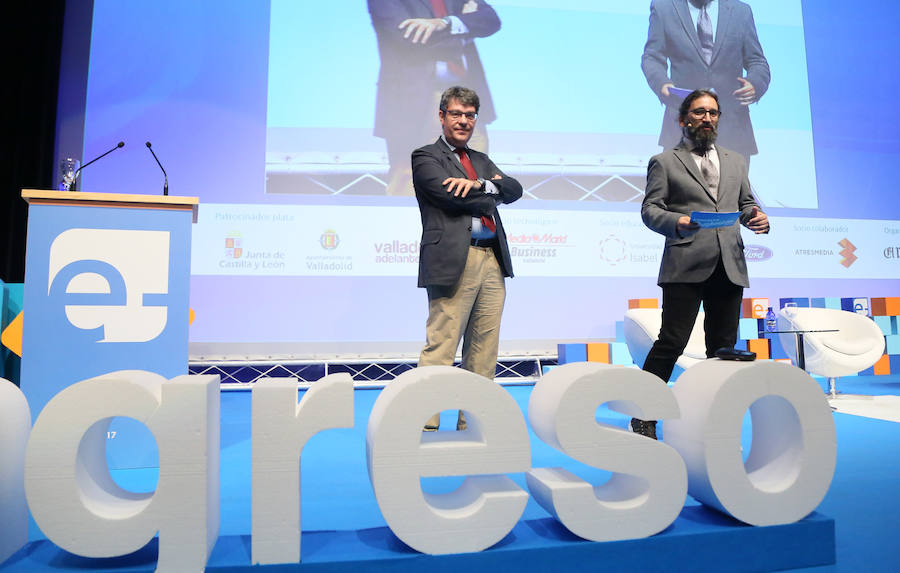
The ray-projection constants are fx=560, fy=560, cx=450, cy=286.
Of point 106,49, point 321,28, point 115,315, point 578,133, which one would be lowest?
point 115,315

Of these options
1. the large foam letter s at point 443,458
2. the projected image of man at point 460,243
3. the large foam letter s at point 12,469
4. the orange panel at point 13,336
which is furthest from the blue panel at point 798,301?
the orange panel at point 13,336

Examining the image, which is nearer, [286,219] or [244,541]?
[244,541]

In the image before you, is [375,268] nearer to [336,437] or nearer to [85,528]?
[336,437]

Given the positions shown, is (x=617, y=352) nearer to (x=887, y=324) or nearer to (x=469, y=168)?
(x=887, y=324)

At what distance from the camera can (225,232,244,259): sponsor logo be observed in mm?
3982

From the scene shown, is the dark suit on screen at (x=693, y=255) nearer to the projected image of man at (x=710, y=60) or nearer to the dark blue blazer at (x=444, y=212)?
the dark blue blazer at (x=444, y=212)

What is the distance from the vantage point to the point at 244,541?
1088 mm

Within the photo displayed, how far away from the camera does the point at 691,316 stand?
184 cm

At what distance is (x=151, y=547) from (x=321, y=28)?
13.1 ft

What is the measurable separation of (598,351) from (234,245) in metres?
→ 2.78

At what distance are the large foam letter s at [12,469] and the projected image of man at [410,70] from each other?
3.30m

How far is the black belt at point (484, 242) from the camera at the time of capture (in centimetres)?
204

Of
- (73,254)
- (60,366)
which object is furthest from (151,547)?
(73,254)

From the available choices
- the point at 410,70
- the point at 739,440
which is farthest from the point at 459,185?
the point at 410,70
